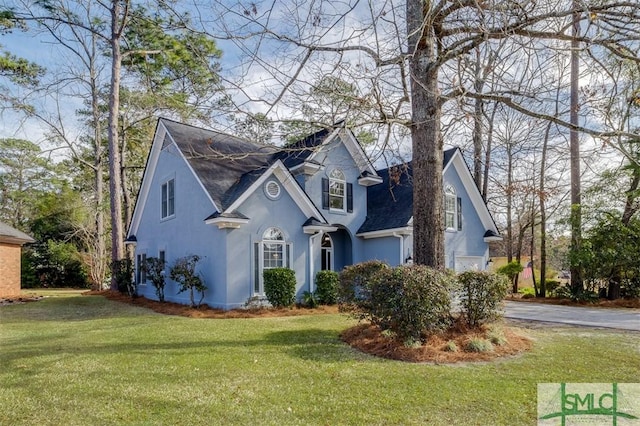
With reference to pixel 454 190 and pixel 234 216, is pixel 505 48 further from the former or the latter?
pixel 454 190

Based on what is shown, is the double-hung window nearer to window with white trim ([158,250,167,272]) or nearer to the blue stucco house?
the blue stucco house

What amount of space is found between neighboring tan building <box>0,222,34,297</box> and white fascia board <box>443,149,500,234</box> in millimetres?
19481

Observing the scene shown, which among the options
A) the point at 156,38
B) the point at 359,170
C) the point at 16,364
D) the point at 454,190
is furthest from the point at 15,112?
the point at 454,190

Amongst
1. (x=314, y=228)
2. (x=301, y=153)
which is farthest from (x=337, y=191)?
(x=314, y=228)

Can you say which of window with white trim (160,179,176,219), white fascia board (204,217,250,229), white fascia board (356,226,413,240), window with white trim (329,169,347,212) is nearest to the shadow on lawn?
white fascia board (204,217,250,229)

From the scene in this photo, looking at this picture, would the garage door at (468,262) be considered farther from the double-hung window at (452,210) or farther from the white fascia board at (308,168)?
the white fascia board at (308,168)

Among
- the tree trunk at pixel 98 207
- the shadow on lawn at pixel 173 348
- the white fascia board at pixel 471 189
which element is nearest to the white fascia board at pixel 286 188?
the shadow on lawn at pixel 173 348

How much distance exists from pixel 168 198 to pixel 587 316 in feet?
48.8

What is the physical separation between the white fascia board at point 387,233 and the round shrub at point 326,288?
3.41 m

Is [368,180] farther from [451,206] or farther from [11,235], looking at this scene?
[11,235]

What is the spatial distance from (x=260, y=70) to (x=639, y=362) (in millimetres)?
7448

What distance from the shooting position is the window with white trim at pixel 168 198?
52.6ft

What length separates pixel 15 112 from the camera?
2144cm

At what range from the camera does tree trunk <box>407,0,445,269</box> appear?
807cm
